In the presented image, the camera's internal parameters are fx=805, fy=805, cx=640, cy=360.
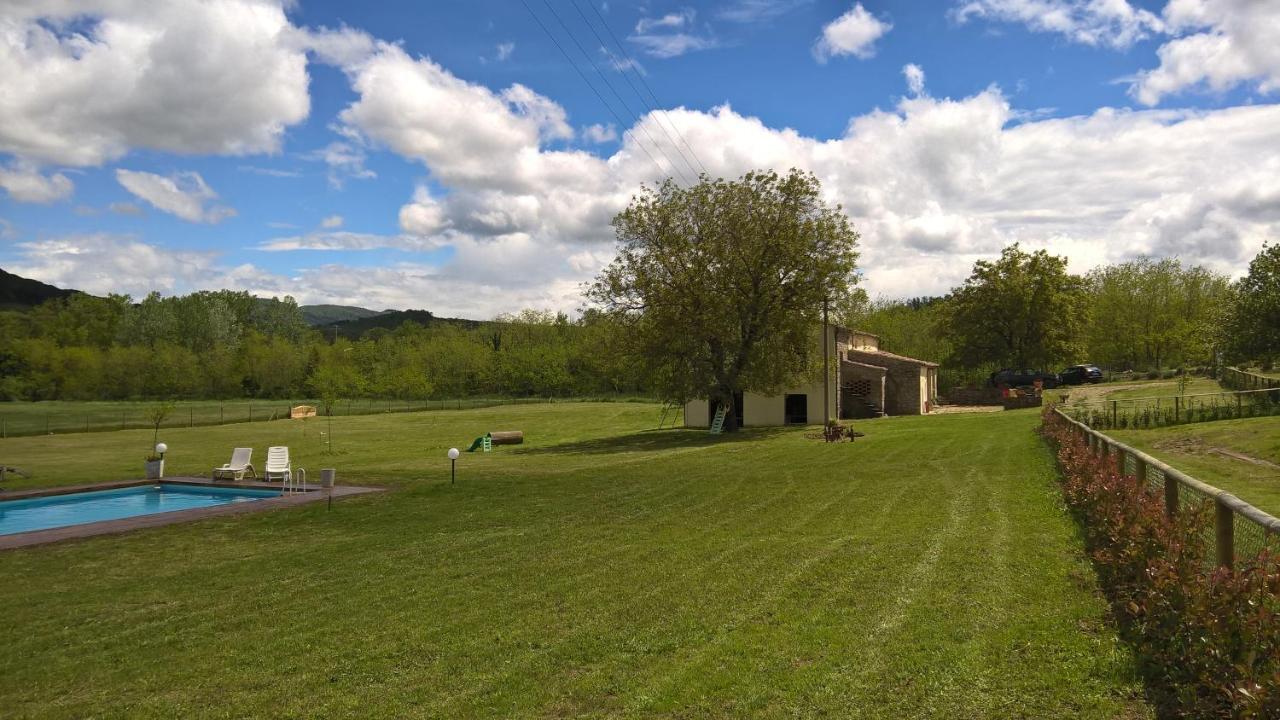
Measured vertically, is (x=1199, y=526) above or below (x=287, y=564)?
above

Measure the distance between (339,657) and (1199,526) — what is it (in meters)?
6.47

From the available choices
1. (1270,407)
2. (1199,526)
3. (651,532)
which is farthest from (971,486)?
(1270,407)

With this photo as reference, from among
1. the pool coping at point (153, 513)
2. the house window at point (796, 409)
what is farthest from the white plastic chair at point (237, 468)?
the house window at point (796, 409)

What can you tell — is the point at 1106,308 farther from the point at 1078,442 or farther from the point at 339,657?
the point at 339,657

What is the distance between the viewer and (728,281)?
3316cm

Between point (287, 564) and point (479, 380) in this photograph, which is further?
point (479, 380)

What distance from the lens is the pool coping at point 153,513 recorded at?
1305 centimetres

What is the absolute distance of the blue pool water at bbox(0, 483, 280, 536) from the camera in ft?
58.6

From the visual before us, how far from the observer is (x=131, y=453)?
32656 mm

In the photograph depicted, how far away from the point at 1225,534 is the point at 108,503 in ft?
73.4

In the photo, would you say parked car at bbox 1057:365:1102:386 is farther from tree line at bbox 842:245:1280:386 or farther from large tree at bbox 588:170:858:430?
large tree at bbox 588:170:858:430

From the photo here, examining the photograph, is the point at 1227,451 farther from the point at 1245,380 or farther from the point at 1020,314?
the point at 1020,314

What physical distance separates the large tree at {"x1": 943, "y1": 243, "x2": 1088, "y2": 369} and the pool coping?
48.2 meters

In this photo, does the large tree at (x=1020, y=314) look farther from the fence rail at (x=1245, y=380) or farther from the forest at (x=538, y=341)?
the fence rail at (x=1245, y=380)
